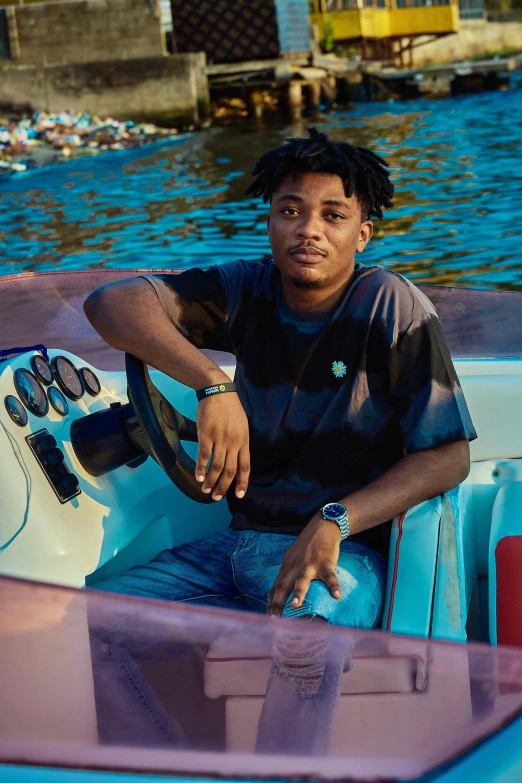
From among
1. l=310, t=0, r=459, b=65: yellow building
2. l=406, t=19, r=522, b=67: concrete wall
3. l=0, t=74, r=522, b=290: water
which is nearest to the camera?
l=0, t=74, r=522, b=290: water

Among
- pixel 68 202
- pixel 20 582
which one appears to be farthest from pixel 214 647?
pixel 68 202

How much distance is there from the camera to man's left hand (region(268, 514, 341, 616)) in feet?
5.77

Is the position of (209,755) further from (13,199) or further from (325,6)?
(325,6)

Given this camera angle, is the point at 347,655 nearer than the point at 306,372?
Yes

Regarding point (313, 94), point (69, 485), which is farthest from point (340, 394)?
point (313, 94)

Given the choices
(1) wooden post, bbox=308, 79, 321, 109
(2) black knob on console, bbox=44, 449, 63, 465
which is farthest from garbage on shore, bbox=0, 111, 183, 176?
(2) black knob on console, bbox=44, 449, 63, 465

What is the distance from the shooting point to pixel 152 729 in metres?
1.23

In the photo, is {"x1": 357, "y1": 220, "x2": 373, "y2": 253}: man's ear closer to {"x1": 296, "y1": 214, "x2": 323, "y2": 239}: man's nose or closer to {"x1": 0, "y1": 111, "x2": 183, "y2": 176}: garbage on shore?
{"x1": 296, "y1": 214, "x2": 323, "y2": 239}: man's nose

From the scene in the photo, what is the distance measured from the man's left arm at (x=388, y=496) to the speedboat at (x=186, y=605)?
0.17 feet

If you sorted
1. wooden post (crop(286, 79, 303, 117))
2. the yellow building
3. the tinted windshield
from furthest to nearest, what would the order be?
1. the yellow building
2. wooden post (crop(286, 79, 303, 117))
3. the tinted windshield

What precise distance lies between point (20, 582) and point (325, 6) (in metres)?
31.1

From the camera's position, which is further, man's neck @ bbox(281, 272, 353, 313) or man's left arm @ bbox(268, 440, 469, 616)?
man's neck @ bbox(281, 272, 353, 313)

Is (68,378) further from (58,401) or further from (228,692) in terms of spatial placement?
(228,692)

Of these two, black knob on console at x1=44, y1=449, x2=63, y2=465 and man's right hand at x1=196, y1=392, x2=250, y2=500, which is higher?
man's right hand at x1=196, y1=392, x2=250, y2=500
